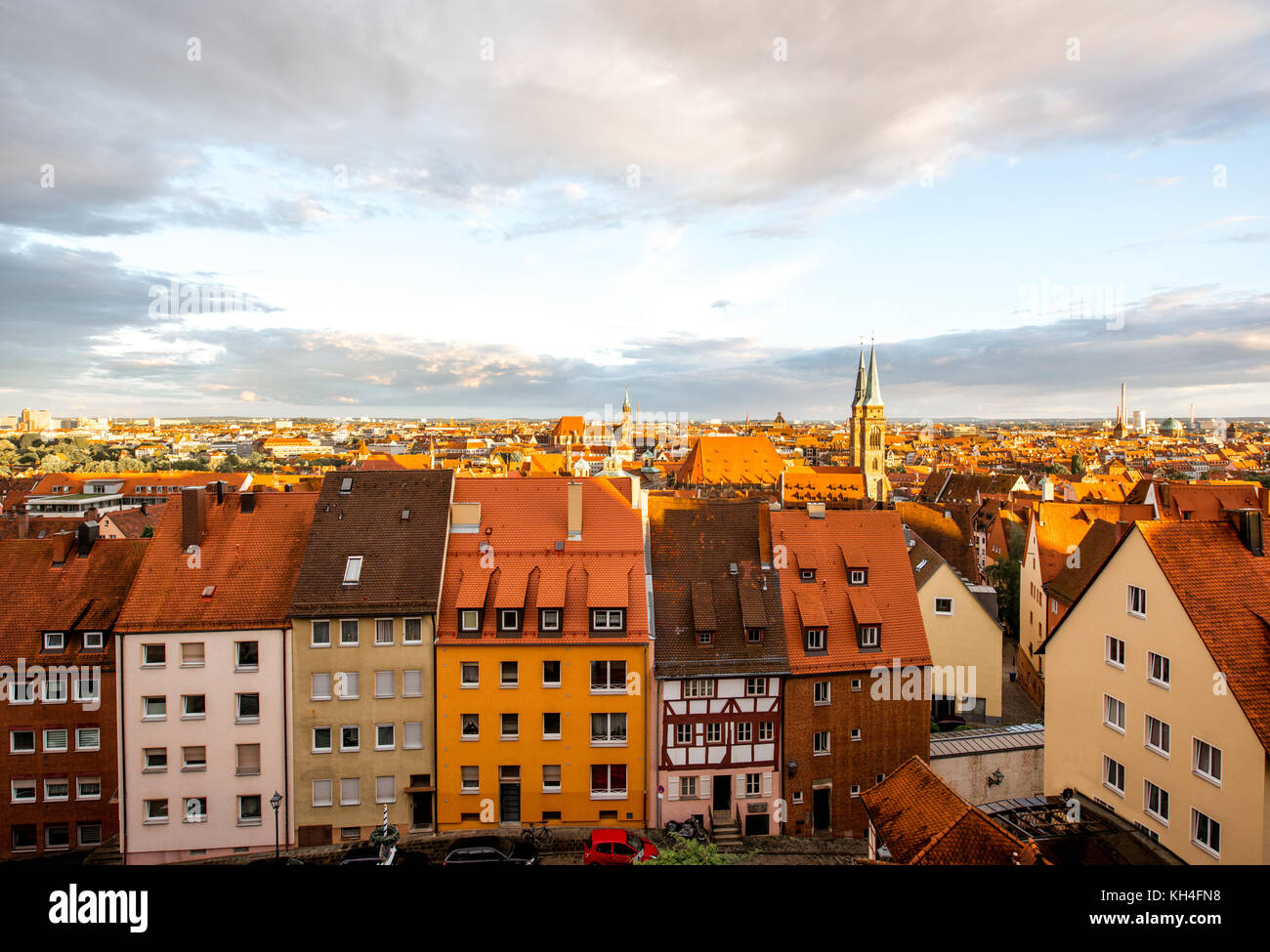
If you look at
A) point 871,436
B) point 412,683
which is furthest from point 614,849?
point 871,436

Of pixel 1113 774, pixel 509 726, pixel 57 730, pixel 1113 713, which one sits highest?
pixel 1113 713

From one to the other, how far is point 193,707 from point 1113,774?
2777 centimetres

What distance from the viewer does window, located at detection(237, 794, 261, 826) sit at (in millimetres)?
24016

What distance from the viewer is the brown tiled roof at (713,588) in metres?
25.3

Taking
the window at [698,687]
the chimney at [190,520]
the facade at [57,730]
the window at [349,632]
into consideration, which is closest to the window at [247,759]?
the window at [349,632]

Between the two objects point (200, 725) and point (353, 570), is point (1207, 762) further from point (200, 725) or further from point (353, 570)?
point (200, 725)

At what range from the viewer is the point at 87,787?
81.9 feet

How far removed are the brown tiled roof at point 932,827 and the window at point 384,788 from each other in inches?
625

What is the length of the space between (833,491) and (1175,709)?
2980 inches

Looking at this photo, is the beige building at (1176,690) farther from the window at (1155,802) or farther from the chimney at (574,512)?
the chimney at (574,512)

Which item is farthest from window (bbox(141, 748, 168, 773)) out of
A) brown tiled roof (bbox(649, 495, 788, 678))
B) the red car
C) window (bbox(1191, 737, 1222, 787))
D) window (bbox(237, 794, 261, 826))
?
window (bbox(1191, 737, 1222, 787))

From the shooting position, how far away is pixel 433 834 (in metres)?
24.3
